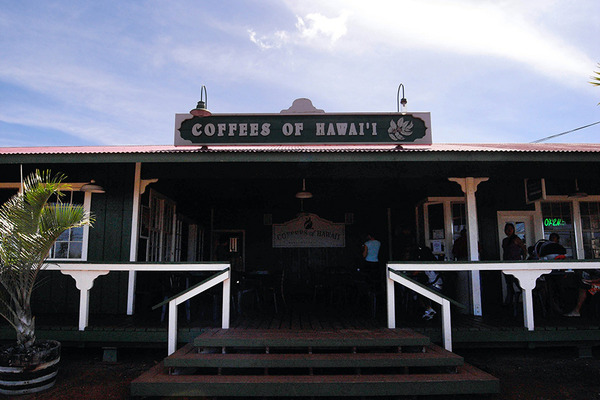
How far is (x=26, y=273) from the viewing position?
14.5ft

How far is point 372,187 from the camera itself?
8664 millimetres

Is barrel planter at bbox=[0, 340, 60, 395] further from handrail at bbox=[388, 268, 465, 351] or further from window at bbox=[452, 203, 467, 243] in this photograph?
window at bbox=[452, 203, 467, 243]

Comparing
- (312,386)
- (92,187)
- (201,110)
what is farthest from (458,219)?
(92,187)

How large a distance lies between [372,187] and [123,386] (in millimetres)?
6098

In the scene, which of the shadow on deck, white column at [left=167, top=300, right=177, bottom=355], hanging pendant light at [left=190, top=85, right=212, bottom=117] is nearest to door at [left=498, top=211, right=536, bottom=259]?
the shadow on deck

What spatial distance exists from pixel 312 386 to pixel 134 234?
419 cm

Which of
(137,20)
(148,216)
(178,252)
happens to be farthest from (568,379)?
(137,20)

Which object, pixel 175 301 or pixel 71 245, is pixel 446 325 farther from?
pixel 71 245

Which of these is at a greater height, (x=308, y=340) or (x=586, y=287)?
(x=586, y=287)

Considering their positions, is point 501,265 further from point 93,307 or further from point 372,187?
point 93,307

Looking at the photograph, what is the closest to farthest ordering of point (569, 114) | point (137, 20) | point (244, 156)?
1. point (244, 156)
2. point (137, 20)
3. point (569, 114)

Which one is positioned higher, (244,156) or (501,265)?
(244,156)

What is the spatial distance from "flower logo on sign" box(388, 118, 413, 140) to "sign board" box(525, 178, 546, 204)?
2575mm

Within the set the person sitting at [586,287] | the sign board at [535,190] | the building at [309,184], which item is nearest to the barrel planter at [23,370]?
the building at [309,184]
